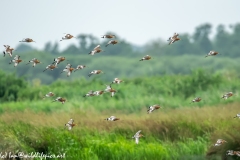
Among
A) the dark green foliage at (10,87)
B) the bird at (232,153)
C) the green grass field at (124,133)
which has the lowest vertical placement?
the bird at (232,153)

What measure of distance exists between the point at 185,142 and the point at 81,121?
164 inches

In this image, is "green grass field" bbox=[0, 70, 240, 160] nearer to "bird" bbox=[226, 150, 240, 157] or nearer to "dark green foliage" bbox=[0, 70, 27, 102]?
"bird" bbox=[226, 150, 240, 157]

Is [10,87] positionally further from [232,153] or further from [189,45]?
[189,45]

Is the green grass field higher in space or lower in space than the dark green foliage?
lower

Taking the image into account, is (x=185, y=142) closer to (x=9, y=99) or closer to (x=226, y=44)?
(x=9, y=99)

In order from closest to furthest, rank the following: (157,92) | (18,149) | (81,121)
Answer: (18,149)
(81,121)
(157,92)

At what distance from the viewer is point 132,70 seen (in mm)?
82375

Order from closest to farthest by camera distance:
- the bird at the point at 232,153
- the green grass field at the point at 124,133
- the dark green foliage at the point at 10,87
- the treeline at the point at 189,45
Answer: the bird at the point at 232,153, the green grass field at the point at 124,133, the dark green foliage at the point at 10,87, the treeline at the point at 189,45

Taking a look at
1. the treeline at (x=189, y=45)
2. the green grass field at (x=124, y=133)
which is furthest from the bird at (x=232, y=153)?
the treeline at (x=189, y=45)

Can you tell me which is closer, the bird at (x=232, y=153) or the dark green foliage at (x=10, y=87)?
the bird at (x=232, y=153)

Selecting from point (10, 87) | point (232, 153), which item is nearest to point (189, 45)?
point (10, 87)

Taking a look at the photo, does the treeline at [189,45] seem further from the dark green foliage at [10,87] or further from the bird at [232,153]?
the bird at [232,153]

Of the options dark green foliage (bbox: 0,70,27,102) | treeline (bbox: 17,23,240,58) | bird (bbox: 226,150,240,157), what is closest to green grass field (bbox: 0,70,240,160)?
bird (bbox: 226,150,240,157)

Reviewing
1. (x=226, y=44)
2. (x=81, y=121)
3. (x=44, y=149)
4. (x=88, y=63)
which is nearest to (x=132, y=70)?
(x=88, y=63)
